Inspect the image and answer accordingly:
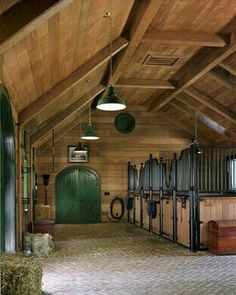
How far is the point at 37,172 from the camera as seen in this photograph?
12180 millimetres

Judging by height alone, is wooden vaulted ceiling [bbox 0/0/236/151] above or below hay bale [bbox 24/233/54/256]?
above

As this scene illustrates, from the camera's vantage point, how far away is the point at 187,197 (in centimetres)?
759

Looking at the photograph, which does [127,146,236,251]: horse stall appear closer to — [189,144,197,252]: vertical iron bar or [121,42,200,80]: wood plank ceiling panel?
[189,144,197,252]: vertical iron bar

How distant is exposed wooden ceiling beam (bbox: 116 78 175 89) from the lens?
9.57m

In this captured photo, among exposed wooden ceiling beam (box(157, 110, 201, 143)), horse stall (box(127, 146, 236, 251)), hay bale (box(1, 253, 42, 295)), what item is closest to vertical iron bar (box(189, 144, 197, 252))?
horse stall (box(127, 146, 236, 251))

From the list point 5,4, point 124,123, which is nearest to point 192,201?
point 5,4

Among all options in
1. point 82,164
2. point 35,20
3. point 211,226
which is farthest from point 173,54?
point 82,164

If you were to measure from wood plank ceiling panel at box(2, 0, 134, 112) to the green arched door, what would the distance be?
647 cm

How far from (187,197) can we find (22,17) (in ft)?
17.7

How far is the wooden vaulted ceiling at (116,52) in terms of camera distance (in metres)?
3.85

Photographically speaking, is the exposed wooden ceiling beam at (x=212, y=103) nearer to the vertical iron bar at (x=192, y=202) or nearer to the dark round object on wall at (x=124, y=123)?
the dark round object on wall at (x=124, y=123)

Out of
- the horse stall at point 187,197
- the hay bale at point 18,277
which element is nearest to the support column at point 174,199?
the horse stall at point 187,197

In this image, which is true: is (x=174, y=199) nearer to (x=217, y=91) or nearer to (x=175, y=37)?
(x=217, y=91)

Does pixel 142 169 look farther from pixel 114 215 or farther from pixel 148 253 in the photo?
pixel 148 253
